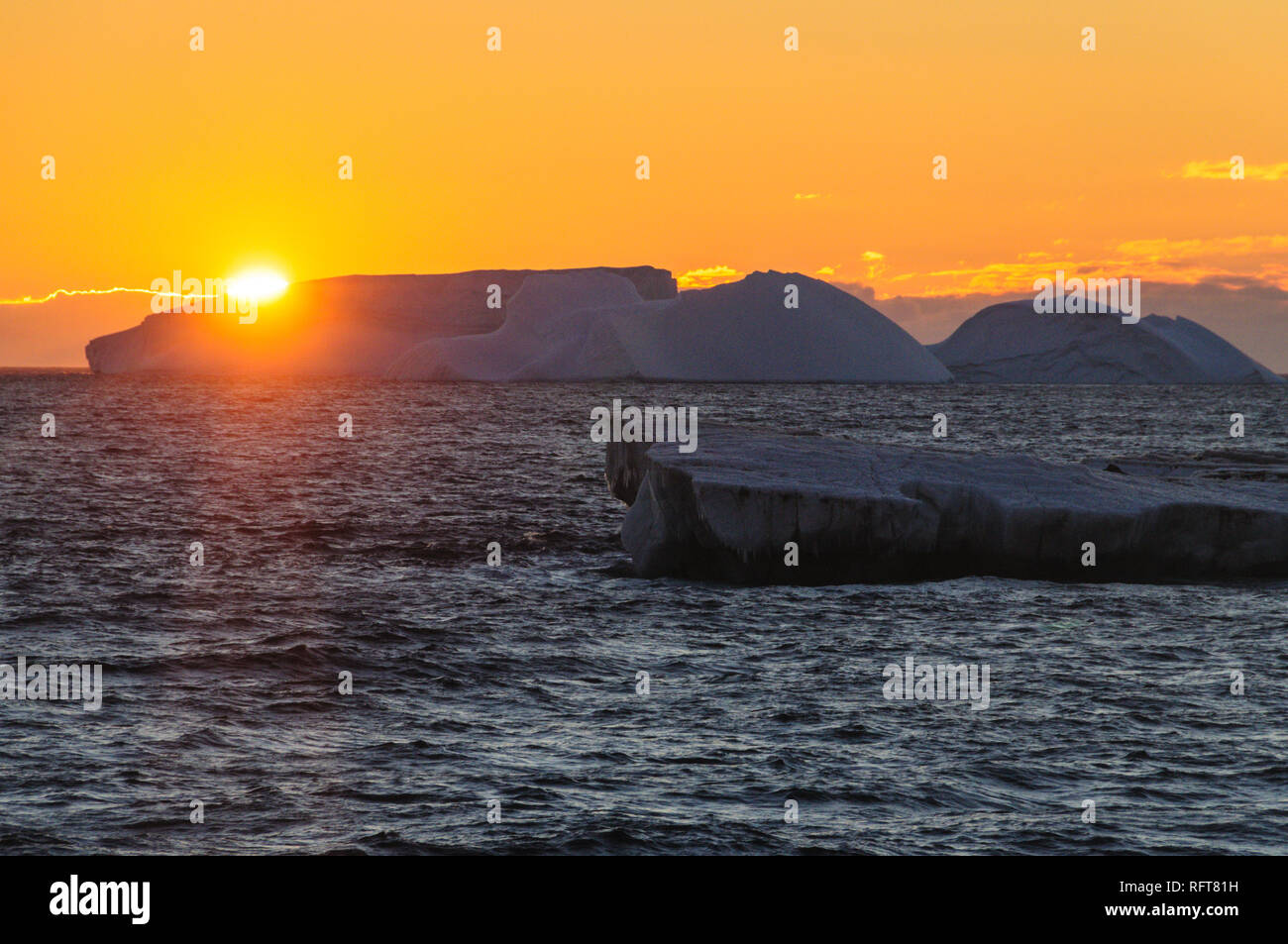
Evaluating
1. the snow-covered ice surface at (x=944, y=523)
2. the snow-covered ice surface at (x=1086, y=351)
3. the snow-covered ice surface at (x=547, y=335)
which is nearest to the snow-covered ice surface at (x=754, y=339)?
the snow-covered ice surface at (x=547, y=335)

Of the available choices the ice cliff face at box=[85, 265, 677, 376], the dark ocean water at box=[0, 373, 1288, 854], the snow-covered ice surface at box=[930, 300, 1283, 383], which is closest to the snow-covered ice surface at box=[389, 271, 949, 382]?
the snow-covered ice surface at box=[930, 300, 1283, 383]

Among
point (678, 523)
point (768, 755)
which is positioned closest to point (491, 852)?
point (768, 755)

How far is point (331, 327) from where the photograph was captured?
143625mm

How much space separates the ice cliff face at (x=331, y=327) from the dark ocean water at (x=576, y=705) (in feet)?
367

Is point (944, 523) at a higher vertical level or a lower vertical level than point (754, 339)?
lower

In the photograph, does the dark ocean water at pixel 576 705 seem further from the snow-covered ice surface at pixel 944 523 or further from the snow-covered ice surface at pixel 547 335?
the snow-covered ice surface at pixel 547 335

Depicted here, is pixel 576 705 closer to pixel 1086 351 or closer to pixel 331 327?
pixel 1086 351

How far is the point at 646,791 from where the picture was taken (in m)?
9.36

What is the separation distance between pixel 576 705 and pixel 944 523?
691 centimetres

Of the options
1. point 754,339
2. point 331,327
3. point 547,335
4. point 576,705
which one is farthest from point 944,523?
point 331,327

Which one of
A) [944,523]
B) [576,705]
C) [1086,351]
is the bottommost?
[576,705]

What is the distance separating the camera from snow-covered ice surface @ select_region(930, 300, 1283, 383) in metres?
107

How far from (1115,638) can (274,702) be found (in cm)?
817

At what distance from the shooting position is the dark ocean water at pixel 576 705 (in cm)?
878
